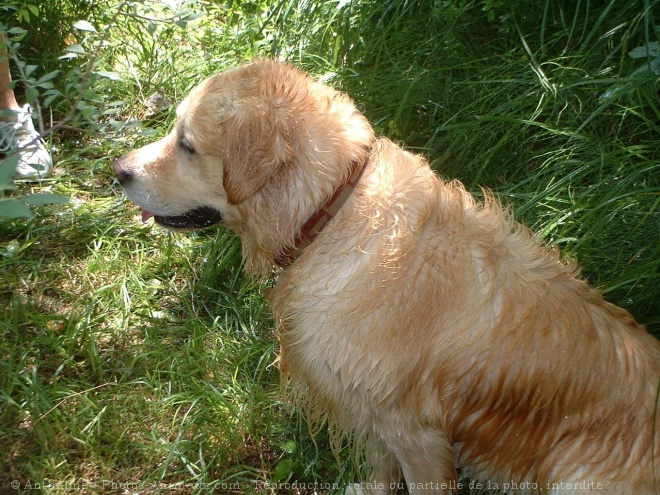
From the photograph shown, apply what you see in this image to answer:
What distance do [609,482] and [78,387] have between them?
251 centimetres

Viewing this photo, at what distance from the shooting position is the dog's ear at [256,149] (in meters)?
2.65

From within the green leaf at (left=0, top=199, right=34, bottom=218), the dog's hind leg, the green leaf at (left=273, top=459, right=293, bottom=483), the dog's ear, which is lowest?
the green leaf at (left=273, top=459, right=293, bottom=483)

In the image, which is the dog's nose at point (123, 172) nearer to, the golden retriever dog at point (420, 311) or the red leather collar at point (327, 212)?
the golden retriever dog at point (420, 311)

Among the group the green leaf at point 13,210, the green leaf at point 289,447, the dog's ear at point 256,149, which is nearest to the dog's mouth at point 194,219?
the dog's ear at point 256,149

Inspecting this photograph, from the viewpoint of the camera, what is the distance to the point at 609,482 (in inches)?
97.8

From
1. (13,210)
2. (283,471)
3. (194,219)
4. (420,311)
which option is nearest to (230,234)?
(194,219)

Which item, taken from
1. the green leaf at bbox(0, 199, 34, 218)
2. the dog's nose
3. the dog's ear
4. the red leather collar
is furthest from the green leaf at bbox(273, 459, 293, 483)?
the green leaf at bbox(0, 199, 34, 218)

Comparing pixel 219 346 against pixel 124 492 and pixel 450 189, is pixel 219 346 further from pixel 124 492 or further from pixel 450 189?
pixel 450 189

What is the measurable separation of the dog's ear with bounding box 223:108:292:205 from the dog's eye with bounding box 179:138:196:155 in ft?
0.72

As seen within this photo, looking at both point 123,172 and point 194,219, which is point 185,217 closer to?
point 194,219

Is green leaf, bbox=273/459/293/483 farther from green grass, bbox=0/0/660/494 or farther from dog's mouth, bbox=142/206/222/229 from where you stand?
dog's mouth, bbox=142/206/222/229

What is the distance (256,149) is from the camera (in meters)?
2.64

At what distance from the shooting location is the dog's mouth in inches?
117

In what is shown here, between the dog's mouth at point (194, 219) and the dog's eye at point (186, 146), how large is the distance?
24 centimetres
